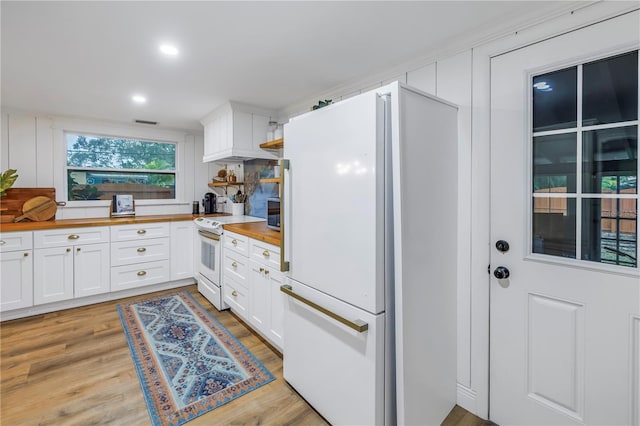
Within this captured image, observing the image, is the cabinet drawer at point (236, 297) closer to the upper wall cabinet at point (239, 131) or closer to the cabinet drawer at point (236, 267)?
the cabinet drawer at point (236, 267)

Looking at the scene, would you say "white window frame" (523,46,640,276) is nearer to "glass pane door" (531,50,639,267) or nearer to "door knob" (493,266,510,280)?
"glass pane door" (531,50,639,267)

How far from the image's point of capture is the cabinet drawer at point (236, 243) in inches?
109

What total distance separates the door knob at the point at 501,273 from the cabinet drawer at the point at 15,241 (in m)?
4.23

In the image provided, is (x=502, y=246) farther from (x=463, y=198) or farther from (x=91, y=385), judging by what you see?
(x=91, y=385)

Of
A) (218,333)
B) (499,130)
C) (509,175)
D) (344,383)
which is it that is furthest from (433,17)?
(218,333)

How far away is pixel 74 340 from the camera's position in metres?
2.67

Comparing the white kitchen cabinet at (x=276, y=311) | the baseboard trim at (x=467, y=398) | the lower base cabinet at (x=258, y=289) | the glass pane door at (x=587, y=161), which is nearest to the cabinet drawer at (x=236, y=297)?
the lower base cabinet at (x=258, y=289)

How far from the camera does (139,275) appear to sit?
3.76m

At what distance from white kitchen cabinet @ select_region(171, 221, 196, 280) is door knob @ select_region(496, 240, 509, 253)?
3.65 m

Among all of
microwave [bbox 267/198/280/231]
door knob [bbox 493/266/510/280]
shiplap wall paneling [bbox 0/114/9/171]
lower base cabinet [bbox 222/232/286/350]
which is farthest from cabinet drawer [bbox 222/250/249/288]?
shiplap wall paneling [bbox 0/114/9/171]

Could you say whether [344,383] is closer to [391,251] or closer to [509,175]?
[391,251]

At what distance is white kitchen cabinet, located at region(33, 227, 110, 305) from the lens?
3166 mm

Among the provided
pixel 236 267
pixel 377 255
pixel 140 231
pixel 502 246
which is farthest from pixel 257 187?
pixel 502 246

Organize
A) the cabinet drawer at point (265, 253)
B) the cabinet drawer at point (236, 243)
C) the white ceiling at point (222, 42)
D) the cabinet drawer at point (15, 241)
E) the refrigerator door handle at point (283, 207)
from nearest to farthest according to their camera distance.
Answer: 1. the white ceiling at point (222, 42)
2. the refrigerator door handle at point (283, 207)
3. the cabinet drawer at point (265, 253)
4. the cabinet drawer at point (236, 243)
5. the cabinet drawer at point (15, 241)
